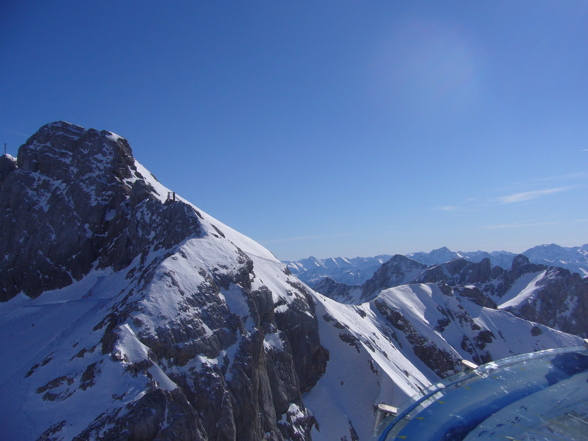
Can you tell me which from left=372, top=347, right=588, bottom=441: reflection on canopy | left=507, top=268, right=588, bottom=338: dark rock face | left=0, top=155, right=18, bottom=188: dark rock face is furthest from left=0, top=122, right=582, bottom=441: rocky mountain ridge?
left=507, top=268, right=588, bottom=338: dark rock face

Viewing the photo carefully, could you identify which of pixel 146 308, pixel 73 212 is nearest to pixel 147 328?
pixel 146 308

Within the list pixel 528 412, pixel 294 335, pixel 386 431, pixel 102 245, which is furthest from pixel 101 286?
pixel 528 412

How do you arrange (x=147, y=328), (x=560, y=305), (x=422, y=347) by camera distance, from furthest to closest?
(x=560, y=305)
(x=422, y=347)
(x=147, y=328)

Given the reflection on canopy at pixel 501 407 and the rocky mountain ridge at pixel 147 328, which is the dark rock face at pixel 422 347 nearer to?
the rocky mountain ridge at pixel 147 328

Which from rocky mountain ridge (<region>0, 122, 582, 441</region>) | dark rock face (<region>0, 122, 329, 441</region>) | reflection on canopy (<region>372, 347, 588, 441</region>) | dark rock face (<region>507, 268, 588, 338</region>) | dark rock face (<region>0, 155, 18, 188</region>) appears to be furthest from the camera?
dark rock face (<region>507, 268, 588, 338</region>)

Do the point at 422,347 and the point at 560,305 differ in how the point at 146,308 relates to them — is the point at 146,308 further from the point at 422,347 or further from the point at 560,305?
the point at 560,305

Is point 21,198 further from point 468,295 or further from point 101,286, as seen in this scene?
point 468,295

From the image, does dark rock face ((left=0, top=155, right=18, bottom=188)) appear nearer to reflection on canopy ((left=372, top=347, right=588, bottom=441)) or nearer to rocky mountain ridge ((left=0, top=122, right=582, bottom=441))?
rocky mountain ridge ((left=0, top=122, right=582, bottom=441))

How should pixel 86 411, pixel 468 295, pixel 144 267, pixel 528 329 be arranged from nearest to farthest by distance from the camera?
pixel 86 411
pixel 144 267
pixel 528 329
pixel 468 295
